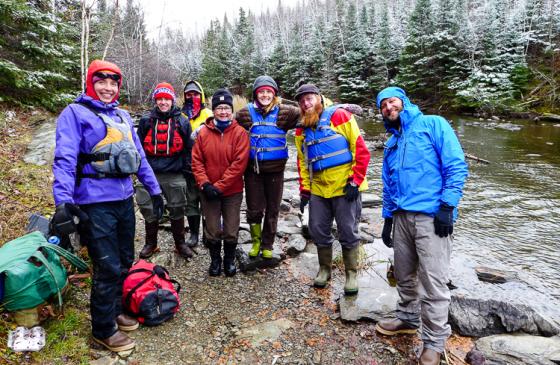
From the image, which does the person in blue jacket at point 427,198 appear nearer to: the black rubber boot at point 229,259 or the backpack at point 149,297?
the black rubber boot at point 229,259

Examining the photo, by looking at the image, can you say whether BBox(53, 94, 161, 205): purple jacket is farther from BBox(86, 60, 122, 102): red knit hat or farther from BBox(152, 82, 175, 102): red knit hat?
BBox(152, 82, 175, 102): red knit hat

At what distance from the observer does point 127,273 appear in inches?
130

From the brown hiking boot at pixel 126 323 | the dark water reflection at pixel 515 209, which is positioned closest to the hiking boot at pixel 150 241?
the brown hiking boot at pixel 126 323

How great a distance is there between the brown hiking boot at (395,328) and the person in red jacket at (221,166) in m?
1.95

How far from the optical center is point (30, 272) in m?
2.60

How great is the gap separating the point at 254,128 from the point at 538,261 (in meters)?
4.87

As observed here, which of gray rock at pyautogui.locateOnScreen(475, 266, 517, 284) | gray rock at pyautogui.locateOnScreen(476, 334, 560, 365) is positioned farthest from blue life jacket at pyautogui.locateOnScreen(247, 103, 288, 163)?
gray rock at pyautogui.locateOnScreen(475, 266, 517, 284)

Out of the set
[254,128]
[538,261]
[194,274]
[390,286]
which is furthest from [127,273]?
[538,261]

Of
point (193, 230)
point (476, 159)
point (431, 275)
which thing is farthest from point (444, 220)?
point (476, 159)

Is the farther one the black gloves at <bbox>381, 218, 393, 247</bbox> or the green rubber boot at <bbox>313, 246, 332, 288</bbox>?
the green rubber boot at <bbox>313, 246, 332, 288</bbox>

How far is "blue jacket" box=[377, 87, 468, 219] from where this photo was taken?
2.67 m

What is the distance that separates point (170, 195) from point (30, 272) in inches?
79.7

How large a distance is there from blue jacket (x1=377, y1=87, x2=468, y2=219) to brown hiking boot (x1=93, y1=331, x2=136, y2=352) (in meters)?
2.61

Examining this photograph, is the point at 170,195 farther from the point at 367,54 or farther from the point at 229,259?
the point at 367,54
